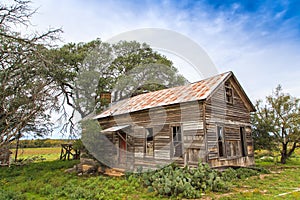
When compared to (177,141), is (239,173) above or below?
below

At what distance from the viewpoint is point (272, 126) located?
17750mm

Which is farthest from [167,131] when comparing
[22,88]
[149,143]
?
[22,88]

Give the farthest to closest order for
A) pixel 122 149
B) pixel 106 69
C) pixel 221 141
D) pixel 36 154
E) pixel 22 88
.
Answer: pixel 106 69 → pixel 36 154 → pixel 122 149 → pixel 221 141 → pixel 22 88

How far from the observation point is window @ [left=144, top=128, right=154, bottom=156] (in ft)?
41.3

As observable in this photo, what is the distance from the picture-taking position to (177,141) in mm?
11336

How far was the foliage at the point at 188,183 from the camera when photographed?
748 centimetres

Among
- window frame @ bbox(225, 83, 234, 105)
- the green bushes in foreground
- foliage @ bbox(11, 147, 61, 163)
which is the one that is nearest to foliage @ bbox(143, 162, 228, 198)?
the green bushes in foreground

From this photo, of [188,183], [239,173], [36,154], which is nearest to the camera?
[188,183]

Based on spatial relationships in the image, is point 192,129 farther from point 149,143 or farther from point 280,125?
point 280,125

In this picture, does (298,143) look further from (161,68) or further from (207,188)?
(161,68)

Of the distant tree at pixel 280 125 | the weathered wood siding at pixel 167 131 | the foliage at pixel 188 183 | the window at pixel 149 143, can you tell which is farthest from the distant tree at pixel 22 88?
the distant tree at pixel 280 125

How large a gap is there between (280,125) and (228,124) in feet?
27.9

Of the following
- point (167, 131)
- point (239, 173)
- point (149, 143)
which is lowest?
point (239, 173)

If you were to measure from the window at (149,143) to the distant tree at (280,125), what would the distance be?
10.7 meters
